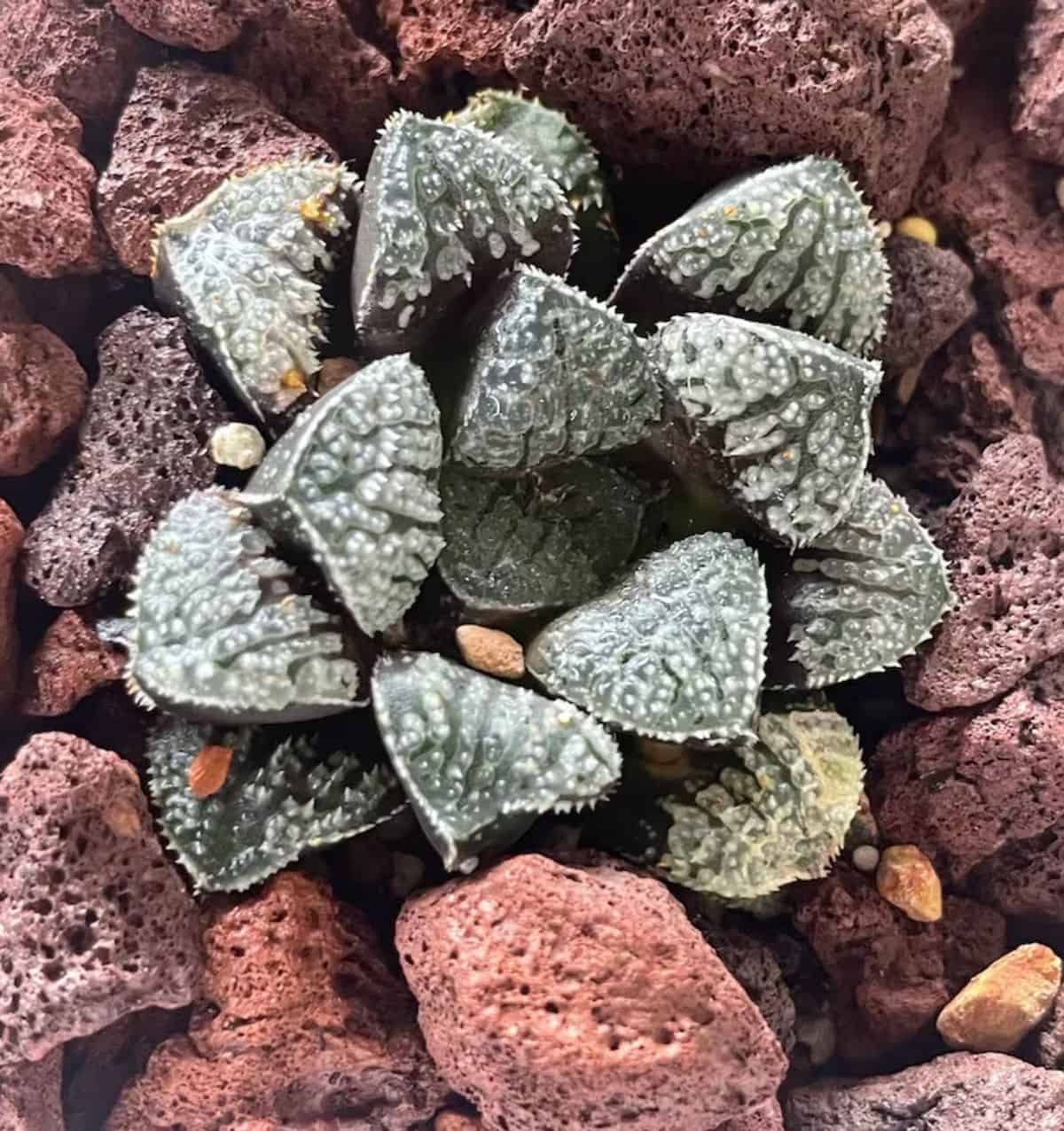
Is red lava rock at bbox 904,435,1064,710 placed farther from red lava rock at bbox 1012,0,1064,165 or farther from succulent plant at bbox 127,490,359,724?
succulent plant at bbox 127,490,359,724

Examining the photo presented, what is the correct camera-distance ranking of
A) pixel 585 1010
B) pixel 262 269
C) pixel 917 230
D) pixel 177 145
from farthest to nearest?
1. pixel 917 230
2. pixel 177 145
3. pixel 262 269
4. pixel 585 1010

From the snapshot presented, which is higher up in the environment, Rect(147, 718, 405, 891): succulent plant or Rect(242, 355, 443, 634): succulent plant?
Rect(242, 355, 443, 634): succulent plant

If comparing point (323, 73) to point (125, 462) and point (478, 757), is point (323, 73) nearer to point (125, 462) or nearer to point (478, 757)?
point (125, 462)

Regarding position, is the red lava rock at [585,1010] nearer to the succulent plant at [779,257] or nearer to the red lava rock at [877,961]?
the red lava rock at [877,961]

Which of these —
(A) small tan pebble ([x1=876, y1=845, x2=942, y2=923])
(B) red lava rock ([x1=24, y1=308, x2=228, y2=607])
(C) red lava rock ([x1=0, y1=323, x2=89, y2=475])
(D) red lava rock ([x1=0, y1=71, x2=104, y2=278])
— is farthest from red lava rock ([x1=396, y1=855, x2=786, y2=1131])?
(D) red lava rock ([x1=0, y1=71, x2=104, y2=278])

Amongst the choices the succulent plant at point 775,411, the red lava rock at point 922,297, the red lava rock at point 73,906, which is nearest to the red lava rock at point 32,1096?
the red lava rock at point 73,906

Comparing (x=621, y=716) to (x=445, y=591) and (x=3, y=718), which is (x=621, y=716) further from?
(x=3, y=718)

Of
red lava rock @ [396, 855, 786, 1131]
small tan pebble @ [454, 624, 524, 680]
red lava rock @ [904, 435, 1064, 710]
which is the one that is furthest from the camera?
red lava rock @ [904, 435, 1064, 710]

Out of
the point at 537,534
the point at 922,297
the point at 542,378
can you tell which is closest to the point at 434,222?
the point at 542,378
